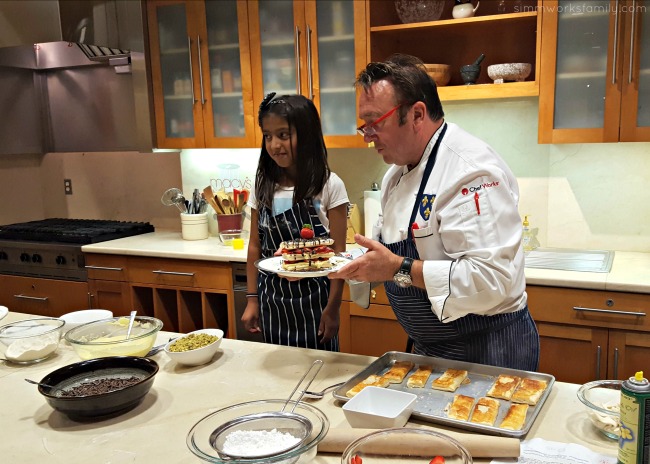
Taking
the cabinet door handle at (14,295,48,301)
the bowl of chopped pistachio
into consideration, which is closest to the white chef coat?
the bowl of chopped pistachio

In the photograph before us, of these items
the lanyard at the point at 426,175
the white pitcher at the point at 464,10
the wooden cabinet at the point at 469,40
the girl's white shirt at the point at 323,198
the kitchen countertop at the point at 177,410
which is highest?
the white pitcher at the point at 464,10

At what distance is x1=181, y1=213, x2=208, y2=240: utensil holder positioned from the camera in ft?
12.1

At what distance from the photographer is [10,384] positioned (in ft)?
5.39

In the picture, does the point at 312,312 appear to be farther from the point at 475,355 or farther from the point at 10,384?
the point at 10,384

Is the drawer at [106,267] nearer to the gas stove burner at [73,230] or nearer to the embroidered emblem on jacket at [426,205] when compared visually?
the gas stove burner at [73,230]

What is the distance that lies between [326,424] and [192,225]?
8.70ft

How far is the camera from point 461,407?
132 cm

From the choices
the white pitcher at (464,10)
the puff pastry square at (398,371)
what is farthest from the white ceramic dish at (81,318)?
the white pitcher at (464,10)

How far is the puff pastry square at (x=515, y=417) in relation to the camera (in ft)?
4.04

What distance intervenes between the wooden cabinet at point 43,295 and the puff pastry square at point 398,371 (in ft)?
8.64

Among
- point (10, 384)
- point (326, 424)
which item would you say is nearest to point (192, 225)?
point (10, 384)

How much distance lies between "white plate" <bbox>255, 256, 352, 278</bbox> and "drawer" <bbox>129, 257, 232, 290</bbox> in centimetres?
126

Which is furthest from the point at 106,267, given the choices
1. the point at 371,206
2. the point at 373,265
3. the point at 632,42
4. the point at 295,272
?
the point at 632,42

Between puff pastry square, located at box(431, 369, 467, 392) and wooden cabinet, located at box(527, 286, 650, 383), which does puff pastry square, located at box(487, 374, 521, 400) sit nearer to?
puff pastry square, located at box(431, 369, 467, 392)
